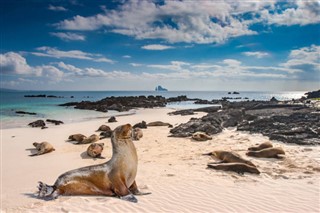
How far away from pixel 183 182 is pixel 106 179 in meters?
2.18

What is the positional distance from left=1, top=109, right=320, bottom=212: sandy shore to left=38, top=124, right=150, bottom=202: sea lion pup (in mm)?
197

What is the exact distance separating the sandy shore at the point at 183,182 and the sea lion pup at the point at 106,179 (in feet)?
0.65

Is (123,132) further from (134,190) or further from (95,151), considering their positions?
(95,151)

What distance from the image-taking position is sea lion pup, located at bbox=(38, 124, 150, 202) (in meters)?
6.39

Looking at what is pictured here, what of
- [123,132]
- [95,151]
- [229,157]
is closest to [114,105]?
[95,151]

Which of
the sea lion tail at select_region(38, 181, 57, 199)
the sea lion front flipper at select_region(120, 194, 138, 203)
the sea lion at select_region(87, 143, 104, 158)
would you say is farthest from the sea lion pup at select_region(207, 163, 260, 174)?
the sea lion tail at select_region(38, 181, 57, 199)

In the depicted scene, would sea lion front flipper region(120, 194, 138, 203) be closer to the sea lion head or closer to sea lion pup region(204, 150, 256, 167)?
the sea lion head

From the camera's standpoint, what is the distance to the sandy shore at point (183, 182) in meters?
5.95

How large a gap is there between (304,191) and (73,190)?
5460mm

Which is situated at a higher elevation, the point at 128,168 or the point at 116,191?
the point at 128,168

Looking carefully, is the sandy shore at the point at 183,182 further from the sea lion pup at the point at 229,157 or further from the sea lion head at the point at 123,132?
the sea lion head at the point at 123,132

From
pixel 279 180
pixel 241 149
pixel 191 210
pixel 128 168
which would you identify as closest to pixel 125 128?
pixel 128 168

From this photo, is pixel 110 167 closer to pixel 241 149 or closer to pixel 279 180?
pixel 279 180

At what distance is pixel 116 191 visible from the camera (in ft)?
20.9
